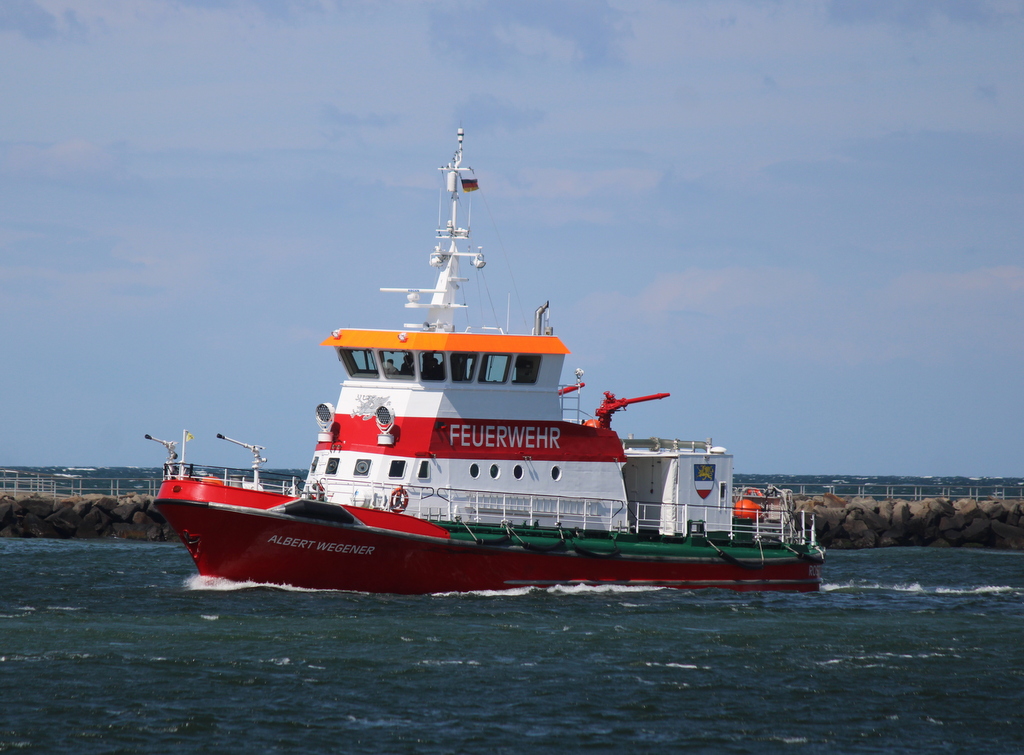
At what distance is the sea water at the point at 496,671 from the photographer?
11.7 metres

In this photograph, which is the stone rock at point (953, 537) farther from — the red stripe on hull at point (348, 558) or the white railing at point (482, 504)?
the red stripe on hull at point (348, 558)

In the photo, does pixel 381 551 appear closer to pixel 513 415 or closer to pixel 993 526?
pixel 513 415

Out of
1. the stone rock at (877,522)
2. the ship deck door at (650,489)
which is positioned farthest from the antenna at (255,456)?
the stone rock at (877,522)

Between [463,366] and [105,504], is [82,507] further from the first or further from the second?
[463,366]

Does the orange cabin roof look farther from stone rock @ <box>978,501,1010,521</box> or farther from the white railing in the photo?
stone rock @ <box>978,501,1010,521</box>

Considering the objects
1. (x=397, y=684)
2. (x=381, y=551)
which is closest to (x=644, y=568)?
(x=381, y=551)

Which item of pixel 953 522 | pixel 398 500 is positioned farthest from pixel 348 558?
pixel 953 522

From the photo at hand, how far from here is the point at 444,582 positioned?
61.0ft

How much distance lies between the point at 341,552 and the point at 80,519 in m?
16.7

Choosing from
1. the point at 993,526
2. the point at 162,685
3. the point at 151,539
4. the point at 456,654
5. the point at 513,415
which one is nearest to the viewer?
the point at 162,685

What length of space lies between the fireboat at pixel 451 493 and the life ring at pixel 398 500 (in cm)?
3

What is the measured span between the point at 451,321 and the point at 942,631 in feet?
30.0

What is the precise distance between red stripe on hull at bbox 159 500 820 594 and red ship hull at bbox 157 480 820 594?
0.02m

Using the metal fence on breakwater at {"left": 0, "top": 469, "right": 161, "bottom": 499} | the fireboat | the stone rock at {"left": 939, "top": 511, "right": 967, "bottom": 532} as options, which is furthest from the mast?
the stone rock at {"left": 939, "top": 511, "right": 967, "bottom": 532}
